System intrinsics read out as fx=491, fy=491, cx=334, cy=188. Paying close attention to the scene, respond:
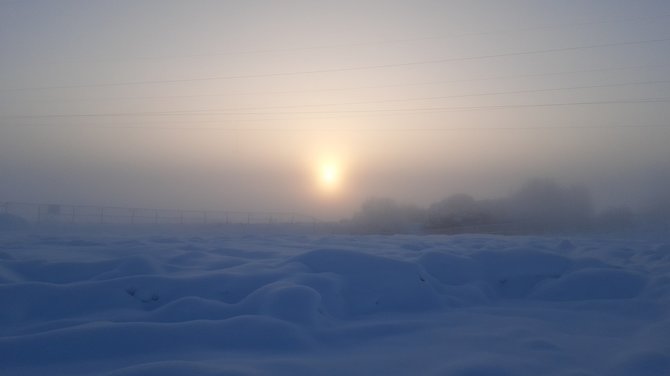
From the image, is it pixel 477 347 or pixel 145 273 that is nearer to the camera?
pixel 477 347

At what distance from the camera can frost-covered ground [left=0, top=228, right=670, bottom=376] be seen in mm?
3588

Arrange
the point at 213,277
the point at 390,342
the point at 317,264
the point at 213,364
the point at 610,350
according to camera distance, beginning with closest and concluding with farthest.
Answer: the point at 213,364 → the point at 610,350 → the point at 390,342 → the point at 213,277 → the point at 317,264

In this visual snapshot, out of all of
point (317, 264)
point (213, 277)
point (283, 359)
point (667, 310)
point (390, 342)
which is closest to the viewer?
point (283, 359)

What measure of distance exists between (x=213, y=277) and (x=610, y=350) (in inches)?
163

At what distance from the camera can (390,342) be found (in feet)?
13.7

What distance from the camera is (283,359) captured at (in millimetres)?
3674

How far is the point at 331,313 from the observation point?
510cm

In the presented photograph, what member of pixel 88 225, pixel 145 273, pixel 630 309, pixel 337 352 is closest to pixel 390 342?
pixel 337 352

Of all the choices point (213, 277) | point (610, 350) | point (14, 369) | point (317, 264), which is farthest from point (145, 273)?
point (610, 350)

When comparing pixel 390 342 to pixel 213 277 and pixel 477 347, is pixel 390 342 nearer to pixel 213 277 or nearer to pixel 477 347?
pixel 477 347

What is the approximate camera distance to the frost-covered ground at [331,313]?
359 centimetres

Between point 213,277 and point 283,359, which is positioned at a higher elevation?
point 213,277

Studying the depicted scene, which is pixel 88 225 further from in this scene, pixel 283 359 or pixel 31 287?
pixel 283 359

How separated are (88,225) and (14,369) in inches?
592
